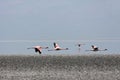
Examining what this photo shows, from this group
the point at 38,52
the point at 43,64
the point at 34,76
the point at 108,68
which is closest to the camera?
the point at 34,76

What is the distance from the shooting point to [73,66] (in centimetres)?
3544

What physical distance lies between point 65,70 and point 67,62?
576 centimetres

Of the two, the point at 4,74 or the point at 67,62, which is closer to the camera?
the point at 4,74

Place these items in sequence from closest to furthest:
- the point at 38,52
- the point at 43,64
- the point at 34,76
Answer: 1. the point at 34,76
2. the point at 43,64
3. the point at 38,52

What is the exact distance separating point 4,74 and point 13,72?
1.48 metres

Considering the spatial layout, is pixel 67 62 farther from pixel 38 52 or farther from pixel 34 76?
pixel 38 52

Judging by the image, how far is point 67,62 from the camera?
3850 centimetres

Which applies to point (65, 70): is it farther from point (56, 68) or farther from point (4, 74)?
point (4, 74)

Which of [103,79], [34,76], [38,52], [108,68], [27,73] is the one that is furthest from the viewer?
[38,52]

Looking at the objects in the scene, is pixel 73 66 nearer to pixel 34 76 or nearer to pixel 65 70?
pixel 65 70

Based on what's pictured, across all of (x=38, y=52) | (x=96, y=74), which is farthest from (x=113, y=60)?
(x=38, y=52)

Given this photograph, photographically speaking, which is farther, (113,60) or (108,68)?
(113,60)

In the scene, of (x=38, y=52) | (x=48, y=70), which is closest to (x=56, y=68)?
(x=48, y=70)

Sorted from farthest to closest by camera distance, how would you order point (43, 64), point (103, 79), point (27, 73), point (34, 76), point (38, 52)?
point (38, 52) → point (43, 64) → point (27, 73) → point (34, 76) → point (103, 79)
